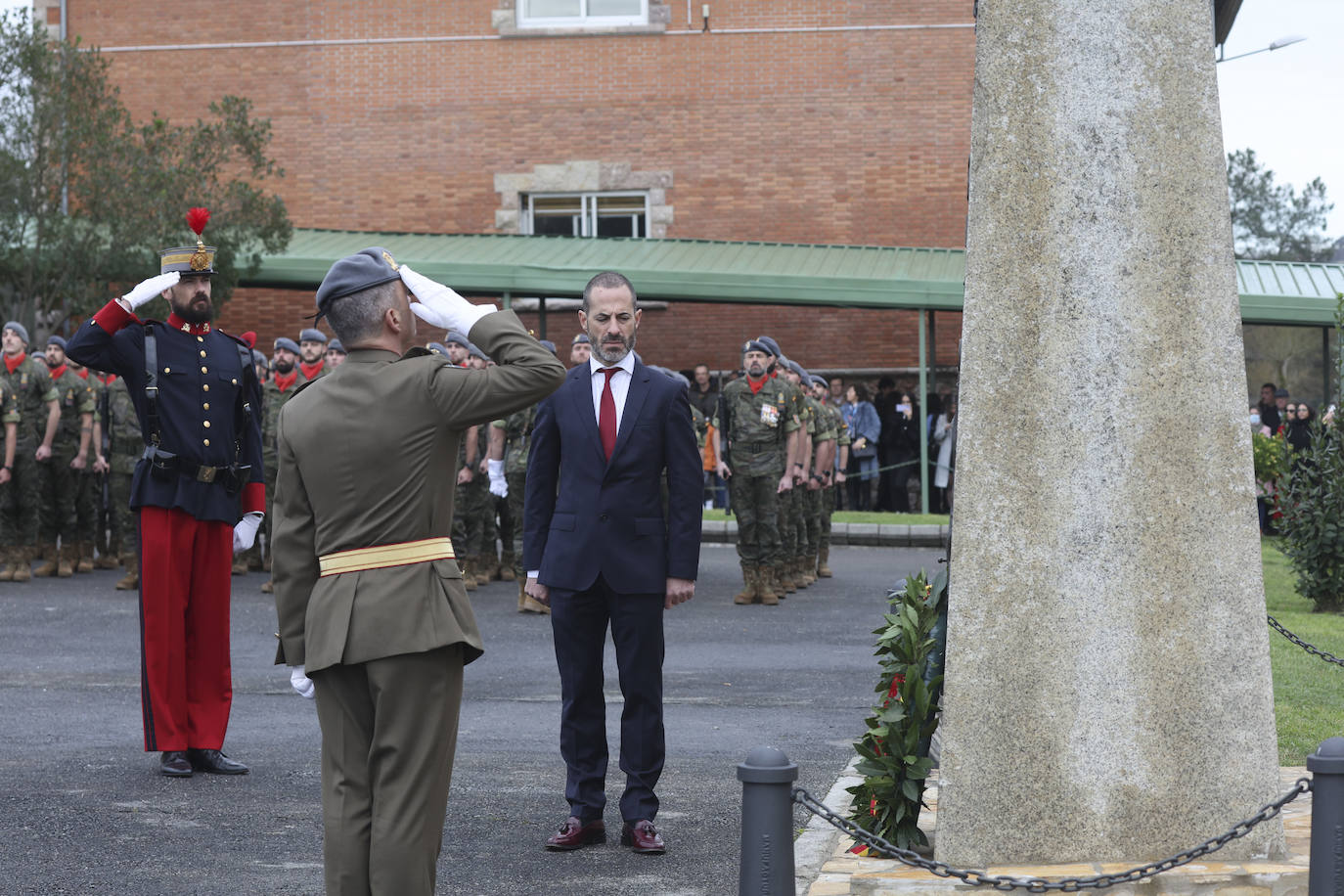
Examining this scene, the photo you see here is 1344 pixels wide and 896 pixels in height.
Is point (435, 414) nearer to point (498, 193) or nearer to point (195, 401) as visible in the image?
point (195, 401)

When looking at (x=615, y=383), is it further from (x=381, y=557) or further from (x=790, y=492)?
(x=790, y=492)

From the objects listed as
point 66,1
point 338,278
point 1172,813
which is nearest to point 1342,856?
point 1172,813

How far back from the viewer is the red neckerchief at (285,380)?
1591 centimetres

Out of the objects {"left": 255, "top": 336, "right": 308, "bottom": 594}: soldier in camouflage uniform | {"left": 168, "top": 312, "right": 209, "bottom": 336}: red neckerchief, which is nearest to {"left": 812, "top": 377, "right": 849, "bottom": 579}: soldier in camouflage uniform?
{"left": 255, "top": 336, "right": 308, "bottom": 594}: soldier in camouflage uniform

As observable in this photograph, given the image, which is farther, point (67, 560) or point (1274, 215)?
point (1274, 215)

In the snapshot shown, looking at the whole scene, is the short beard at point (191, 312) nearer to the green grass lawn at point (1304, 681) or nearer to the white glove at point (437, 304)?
the white glove at point (437, 304)


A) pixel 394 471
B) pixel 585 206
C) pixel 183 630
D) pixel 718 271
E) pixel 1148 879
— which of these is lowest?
pixel 1148 879

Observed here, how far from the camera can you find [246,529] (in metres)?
7.64

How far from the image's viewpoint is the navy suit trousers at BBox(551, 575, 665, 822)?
6059mm

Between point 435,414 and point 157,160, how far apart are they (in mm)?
19300

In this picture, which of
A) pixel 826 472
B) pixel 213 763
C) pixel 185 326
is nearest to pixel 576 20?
pixel 826 472

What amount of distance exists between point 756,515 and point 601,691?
8486 millimetres

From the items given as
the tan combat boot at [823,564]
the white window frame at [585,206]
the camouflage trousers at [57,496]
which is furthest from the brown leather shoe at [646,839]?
the white window frame at [585,206]

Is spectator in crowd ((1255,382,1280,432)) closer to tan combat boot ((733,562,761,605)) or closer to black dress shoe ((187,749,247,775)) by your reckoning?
tan combat boot ((733,562,761,605))
